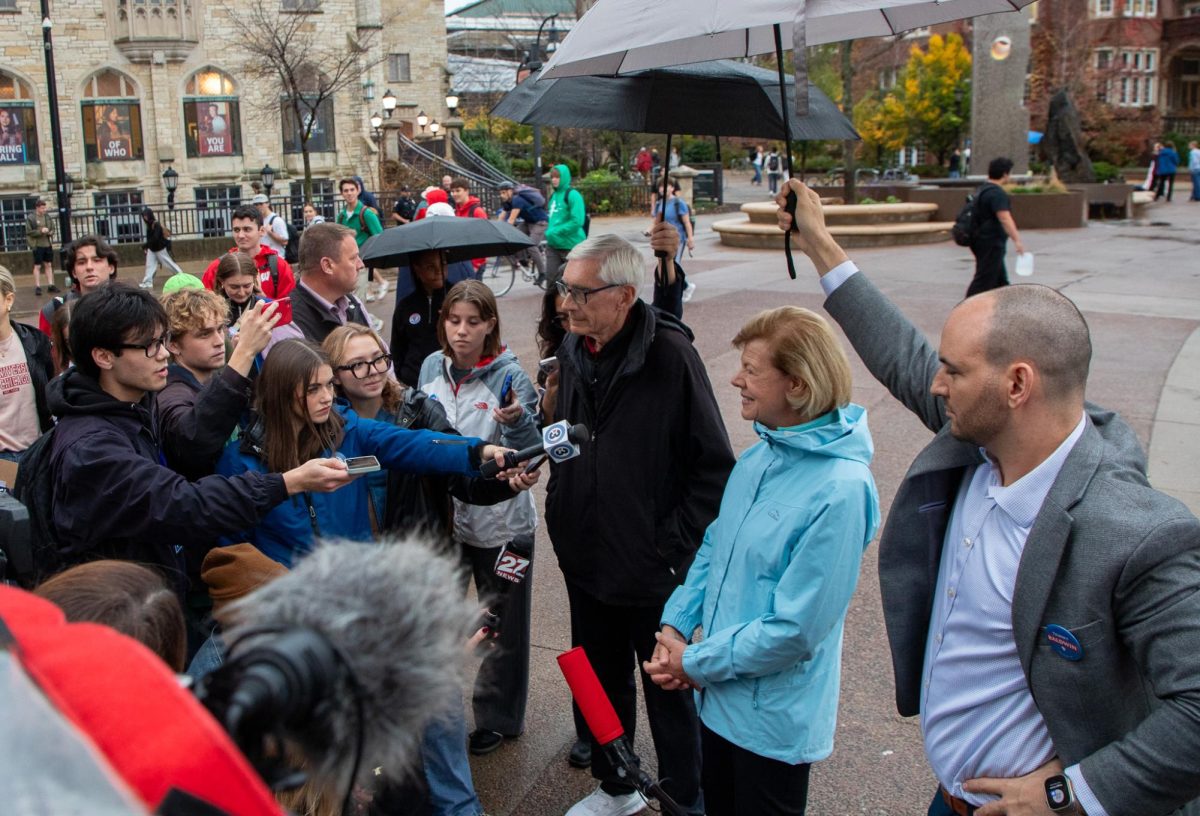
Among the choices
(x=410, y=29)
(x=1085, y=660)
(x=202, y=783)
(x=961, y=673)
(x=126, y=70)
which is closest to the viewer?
(x=202, y=783)

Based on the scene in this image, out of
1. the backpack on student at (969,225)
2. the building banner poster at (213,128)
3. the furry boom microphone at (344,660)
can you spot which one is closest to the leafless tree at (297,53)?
the building banner poster at (213,128)

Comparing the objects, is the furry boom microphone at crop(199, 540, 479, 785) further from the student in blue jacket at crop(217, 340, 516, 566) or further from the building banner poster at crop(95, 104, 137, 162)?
the building banner poster at crop(95, 104, 137, 162)

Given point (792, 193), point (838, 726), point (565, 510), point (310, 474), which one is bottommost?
point (838, 726)

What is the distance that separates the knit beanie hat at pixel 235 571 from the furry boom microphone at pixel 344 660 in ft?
6.71

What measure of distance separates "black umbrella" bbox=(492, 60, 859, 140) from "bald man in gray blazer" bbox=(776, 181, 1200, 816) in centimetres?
251

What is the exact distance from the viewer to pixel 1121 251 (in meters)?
20.0

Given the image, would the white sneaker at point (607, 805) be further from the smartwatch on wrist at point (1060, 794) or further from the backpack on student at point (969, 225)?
the backpack on student at point (969, 225)

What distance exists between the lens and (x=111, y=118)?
1337 inches

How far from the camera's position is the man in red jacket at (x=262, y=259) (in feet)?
24.1

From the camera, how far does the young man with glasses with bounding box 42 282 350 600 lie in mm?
2957

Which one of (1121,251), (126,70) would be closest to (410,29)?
(126,70)

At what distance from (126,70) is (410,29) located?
58.4 feet

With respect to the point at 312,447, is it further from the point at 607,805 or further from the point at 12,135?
the point at 12,135

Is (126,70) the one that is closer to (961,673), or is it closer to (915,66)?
(915,66)
